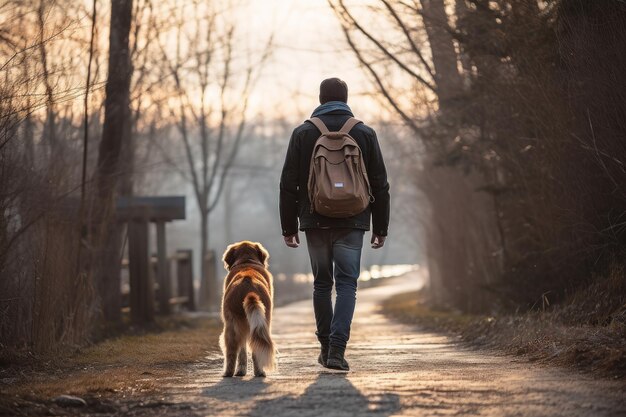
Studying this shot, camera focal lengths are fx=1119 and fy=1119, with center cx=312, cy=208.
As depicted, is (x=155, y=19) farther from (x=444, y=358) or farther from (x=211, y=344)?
(x=444, y=358)

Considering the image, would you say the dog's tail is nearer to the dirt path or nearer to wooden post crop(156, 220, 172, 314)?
the dirt path

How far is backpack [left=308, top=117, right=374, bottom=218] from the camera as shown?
7832 mm

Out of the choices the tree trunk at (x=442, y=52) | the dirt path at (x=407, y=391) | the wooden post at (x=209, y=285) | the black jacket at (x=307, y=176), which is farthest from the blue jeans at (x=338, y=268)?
the wooden post at (x=209, y=285)

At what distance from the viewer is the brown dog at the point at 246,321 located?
7.93 m

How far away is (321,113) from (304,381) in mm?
2018

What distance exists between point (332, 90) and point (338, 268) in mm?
1327

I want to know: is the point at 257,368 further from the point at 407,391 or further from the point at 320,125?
the point at 320,125

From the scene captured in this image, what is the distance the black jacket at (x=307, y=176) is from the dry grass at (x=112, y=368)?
61.7 inches

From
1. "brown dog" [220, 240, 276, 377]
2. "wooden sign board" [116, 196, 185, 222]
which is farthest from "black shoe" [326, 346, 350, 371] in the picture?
"wooden sign board" [116, 196, 185, 222]

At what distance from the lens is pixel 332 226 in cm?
802

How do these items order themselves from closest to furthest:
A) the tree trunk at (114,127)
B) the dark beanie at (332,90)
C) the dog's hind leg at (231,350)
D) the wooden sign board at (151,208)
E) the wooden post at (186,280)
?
1. the dog's hind leg at (231,350)
2. the dark beanie at (332,90)
3. the tree trunk at (114,127)
4. the wooden sign board at (151,208)
5. the wooden post at (186,280)

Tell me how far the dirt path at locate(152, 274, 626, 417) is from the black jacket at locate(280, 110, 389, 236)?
111 cm

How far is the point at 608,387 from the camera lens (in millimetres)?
6645

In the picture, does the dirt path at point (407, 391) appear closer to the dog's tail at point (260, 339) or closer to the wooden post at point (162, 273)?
the dog's tail at point (260, 339)
